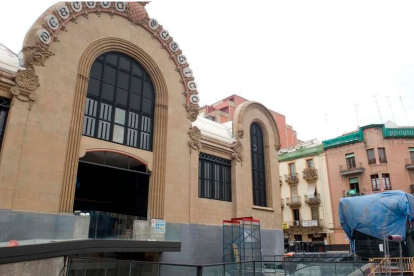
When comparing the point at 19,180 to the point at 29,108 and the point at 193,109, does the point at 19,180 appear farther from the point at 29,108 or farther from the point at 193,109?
the point at 193,109

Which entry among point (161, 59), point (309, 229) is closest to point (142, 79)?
point (161, 59)

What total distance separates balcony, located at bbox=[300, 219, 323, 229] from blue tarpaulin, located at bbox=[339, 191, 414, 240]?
852 inches

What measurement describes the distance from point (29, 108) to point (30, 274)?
26.2ft

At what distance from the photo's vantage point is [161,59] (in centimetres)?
2216

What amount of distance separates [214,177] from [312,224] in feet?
86.2

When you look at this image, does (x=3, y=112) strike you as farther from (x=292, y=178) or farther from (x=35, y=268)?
(x=292, y=178)

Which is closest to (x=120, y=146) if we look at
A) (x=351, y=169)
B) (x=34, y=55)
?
(x=34, y=55)

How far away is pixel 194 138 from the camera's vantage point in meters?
22.2

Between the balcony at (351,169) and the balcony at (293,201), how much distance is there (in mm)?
7294

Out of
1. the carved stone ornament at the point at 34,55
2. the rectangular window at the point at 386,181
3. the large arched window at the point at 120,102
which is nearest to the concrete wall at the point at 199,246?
the large arched window at the point at 120,102

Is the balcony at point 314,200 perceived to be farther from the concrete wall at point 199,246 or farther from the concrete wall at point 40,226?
the concrete wall at point 40,226

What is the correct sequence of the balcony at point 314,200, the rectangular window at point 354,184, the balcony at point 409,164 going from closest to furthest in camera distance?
the balcony at point 409,164, the rectangular window at point 354,184, the balcony at point 314,200

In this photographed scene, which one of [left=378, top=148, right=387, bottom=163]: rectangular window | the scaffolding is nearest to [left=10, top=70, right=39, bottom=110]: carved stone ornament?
the scaffolding

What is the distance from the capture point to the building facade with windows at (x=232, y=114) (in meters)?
48.6
